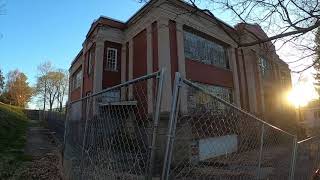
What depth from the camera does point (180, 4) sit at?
9.57 m

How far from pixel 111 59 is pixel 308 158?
1807cm

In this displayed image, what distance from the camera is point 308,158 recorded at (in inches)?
269

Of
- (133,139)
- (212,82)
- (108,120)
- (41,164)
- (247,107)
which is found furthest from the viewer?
(247,107)

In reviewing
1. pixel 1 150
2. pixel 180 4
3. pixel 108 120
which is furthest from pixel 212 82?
pixel 108 120

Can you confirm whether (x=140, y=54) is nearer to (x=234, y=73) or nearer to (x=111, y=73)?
(x=111, y=73)

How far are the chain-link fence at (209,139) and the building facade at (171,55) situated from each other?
39.9 feet

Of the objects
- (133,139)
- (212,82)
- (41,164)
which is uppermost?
(212,82)

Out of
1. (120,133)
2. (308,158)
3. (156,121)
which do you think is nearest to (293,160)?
(308,158)

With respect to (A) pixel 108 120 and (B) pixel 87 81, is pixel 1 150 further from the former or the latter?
(B) pixel 87 81

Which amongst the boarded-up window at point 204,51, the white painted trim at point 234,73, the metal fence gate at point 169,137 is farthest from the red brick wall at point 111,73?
the metal fence gate at point 169,137

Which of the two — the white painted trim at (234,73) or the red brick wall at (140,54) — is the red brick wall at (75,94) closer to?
the red brick wall at (140,54)

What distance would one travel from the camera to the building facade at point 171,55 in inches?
722

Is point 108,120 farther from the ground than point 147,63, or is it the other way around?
point 147,63

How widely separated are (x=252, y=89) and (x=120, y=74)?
11.3m
